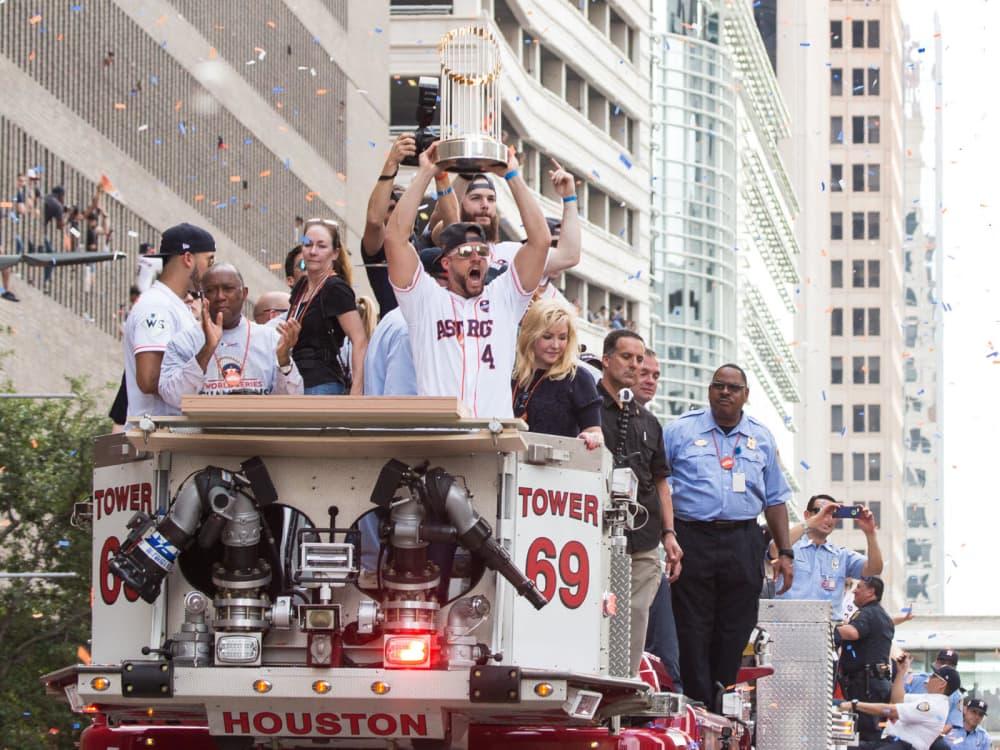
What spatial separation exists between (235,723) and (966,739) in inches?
651

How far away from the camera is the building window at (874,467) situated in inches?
6240

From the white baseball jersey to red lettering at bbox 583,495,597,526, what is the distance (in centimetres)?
79

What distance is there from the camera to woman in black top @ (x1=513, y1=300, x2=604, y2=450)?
11547mm

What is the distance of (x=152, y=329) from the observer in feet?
38.0

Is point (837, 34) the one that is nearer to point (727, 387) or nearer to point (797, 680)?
point (797, 680)

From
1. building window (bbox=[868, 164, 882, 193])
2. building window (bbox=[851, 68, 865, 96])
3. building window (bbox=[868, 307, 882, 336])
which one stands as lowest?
building window (bbox=[868, 307, 882, 336])

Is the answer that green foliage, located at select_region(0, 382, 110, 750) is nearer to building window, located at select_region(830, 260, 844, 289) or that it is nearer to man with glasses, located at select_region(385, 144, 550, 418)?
man with glasses, located at select_region(385, 144, 550, 418)

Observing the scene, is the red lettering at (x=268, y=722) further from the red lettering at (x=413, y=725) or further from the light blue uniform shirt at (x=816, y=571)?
the light blue uniform shirt at (x=816, y=571)

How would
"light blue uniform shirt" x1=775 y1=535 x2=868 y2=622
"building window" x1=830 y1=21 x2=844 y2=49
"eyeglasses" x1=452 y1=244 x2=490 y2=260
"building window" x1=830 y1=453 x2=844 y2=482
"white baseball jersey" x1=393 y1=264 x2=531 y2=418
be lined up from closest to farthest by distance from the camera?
"white baseball jersey" x1=393 y1=264 x2=531 y2=418, "eyeglasses" x1=452 y1=244 x2=490 y2=260, "light blue uniform shirt" x1=775 y1=535 x2=868 y2=622, "building window" x1=830 y1=453 x2=844 y2=482, "building window" x1=830 y1=21 x2=844 y2=49

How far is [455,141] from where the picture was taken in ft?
39.3

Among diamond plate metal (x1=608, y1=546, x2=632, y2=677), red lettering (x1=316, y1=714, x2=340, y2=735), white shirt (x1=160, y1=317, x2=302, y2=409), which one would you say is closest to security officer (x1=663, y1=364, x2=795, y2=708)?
diamond plate metal (x1=608, y1=546, x2=632, y2=677)

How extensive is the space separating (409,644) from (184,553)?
1088 mm

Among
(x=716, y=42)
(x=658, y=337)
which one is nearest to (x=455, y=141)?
(x=658, y=337)

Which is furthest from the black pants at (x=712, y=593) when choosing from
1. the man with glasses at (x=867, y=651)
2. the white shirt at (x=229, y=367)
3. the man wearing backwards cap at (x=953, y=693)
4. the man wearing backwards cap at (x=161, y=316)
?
the man wearing backwards cap at (x=953, y=693)
